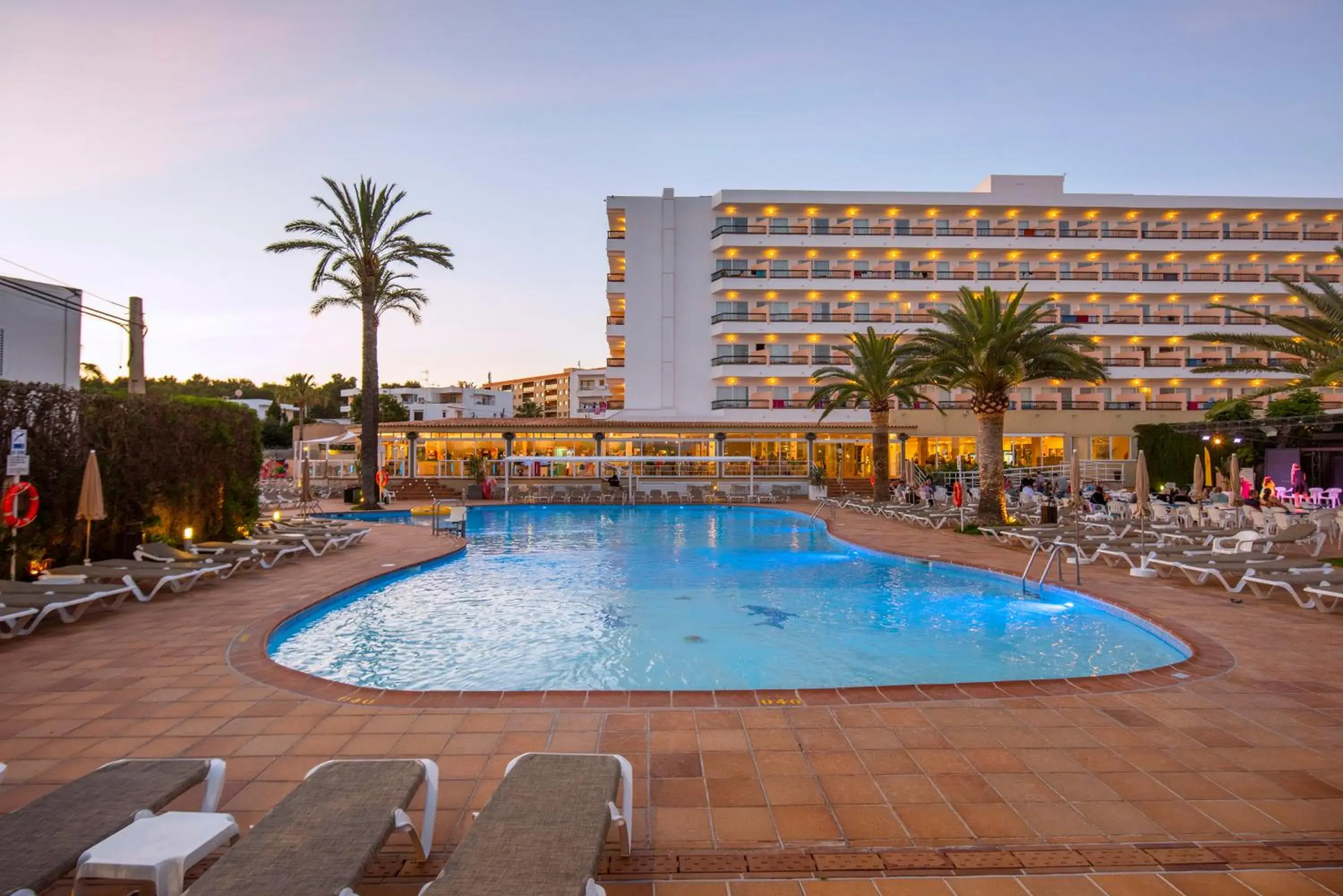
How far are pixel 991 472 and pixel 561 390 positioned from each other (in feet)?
347

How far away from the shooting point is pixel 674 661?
7.54 meters

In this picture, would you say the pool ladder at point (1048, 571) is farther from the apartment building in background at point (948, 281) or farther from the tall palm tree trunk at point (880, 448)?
the apartment building in background at point (948, 281)

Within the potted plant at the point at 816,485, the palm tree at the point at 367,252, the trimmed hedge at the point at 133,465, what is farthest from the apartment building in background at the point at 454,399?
the trimmed hedge at the point at 133,465

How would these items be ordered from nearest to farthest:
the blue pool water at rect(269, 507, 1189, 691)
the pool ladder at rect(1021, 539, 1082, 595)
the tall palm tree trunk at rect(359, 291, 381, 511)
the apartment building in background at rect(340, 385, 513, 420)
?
the blue pool water at rect(269, 507, 1189, 691) → the pool ladder at rect(1021, 539, 1082, 595) → the tall palm tree trunk at rect(359, 291, 381, 511) → the apartment building in background at rect(340, 385, 513, 420)

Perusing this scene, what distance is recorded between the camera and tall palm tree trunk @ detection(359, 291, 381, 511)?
21938mm

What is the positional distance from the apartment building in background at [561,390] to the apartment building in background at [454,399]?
5351mm

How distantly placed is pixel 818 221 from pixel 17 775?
138ft

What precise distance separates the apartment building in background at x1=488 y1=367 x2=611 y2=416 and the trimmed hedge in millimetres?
61120

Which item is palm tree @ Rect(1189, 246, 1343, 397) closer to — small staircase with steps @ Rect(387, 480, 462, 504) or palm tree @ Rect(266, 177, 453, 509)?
palm tree @ Rect(266, 177, 453, 509)

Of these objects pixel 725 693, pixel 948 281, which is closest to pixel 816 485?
pixel 948 281

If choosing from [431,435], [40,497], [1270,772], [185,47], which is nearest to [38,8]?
[185,47]

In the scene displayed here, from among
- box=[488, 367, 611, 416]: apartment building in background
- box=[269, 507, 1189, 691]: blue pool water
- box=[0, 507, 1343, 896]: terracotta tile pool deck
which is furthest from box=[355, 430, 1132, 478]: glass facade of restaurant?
box=[488, 367, 611, 416]: apartment building in background

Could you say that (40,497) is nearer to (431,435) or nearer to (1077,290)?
(431,435)

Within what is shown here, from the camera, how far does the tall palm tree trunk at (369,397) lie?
864 inches
